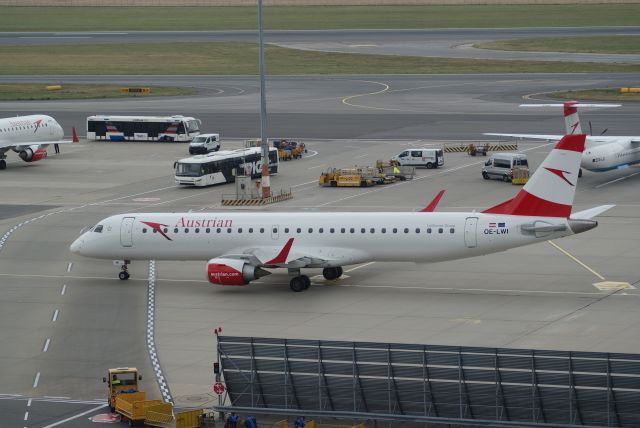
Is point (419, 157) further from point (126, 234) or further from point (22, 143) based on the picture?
point (126, 234)

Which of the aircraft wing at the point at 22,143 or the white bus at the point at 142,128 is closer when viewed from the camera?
the aircraft wing at the point at 22,143

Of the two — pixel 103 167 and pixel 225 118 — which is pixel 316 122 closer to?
pixel 225 118

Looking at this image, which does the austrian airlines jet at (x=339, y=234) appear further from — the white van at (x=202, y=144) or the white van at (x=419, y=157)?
the white van at (x=202, y=144)

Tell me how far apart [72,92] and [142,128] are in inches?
1642

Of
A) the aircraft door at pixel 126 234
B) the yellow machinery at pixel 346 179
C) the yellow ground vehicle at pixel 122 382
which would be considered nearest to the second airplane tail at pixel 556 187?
the aircraft door at pixel 126 234

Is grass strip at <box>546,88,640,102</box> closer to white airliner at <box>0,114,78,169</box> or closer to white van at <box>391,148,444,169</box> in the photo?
white van at <box>391,148,444,169</box>

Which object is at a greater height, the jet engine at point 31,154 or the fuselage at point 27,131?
the fuselage at point 27,131

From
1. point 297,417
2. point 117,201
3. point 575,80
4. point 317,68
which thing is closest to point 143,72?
point 317,68

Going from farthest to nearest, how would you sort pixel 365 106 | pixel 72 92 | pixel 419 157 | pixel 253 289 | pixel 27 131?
pixel 72 92 → pixel 365 106 → pixel 27 131 → pixel 419 157 → pixel 253 289

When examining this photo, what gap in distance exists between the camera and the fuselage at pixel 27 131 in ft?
369

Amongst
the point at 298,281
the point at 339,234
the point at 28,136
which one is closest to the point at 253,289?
the point at 298,281

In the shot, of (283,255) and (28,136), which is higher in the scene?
(283,255)

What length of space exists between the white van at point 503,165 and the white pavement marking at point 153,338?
36189 mm

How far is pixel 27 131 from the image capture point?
114375 mm
